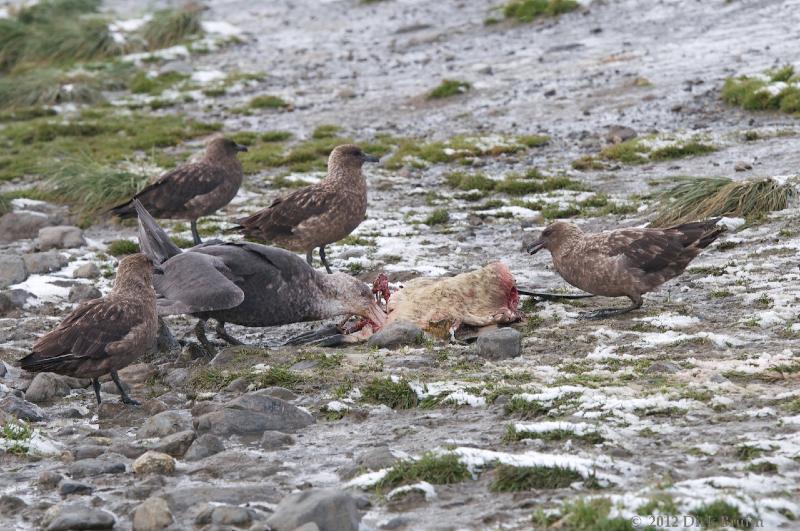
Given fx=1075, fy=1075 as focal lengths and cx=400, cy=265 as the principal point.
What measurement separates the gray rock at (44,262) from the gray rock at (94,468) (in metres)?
5.03

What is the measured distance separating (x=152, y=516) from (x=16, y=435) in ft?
5.28

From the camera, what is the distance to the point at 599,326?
298 inches

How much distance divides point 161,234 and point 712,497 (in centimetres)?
523

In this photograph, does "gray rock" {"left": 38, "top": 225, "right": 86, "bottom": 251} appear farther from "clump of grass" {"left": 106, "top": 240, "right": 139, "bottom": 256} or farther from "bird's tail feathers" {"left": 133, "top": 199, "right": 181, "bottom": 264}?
"bird's tail feathers" {"left": 133, "top": 199, "right": 181, "bottom": 264}

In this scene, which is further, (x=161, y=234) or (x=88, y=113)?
(x=88, y=113)

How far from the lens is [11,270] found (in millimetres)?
9773

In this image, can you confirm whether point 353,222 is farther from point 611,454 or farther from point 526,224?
point 611,454

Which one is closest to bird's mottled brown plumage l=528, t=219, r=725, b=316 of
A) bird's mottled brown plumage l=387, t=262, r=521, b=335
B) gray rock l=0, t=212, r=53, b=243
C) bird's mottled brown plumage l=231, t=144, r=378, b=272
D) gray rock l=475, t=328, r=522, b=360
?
bird's mottled brown plumage l=387, t=262, r=521, b=335

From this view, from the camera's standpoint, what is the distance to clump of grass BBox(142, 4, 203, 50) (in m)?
23.0

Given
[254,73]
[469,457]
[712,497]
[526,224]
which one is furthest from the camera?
[254,73]

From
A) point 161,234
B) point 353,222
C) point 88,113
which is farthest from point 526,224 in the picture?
point 88,113

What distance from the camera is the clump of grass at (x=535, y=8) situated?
65.7 feet

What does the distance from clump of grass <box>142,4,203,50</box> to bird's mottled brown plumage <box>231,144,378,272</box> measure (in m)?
14.2

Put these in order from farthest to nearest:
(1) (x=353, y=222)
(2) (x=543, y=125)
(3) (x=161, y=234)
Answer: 1. (2) (x=543, y=125)
2. (1) (x=353, y=222)
3. (3) (x=161, y=234)
